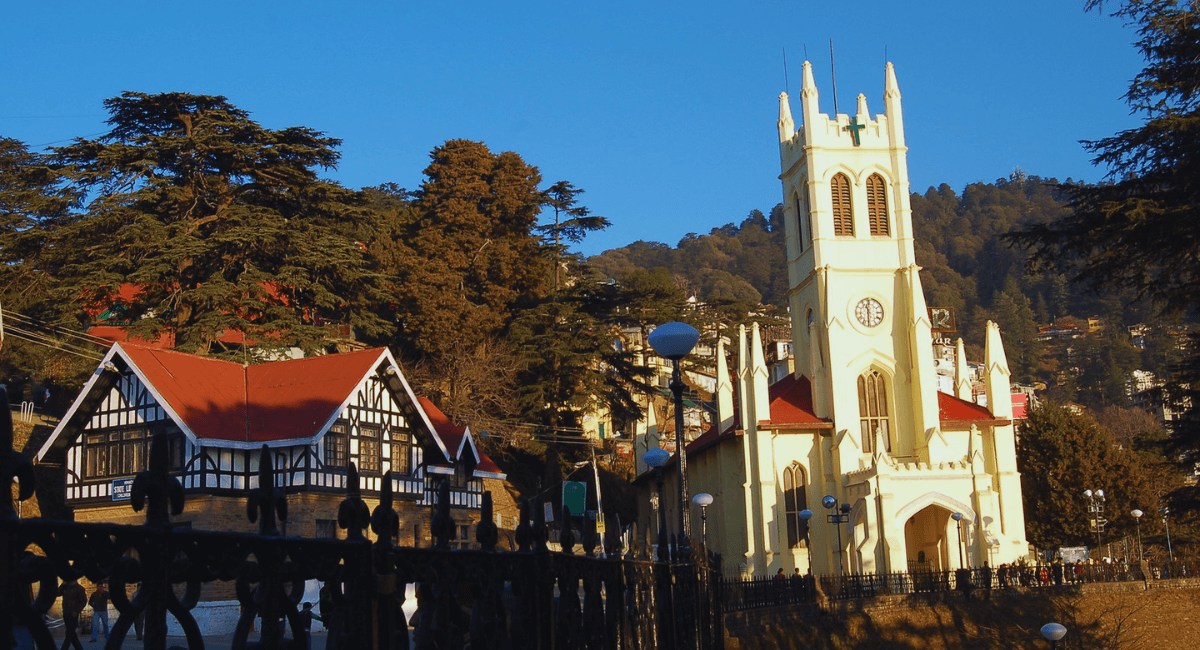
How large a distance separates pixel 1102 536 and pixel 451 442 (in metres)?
Result: 35.1

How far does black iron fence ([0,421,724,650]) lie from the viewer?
2531 mm

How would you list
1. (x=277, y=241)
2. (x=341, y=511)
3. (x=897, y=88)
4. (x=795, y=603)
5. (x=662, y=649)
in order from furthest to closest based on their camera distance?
(x=897, y=88)
(x=277, y=241)
(x=795, y=603)
(x=662, y=649)
(x=341, y=511)

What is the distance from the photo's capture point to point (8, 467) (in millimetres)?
2402

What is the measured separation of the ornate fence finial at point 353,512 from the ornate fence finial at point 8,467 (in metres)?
1.14

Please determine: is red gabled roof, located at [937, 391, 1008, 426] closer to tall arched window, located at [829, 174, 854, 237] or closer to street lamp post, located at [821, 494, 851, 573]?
street lamp post, located at [821, 494, 851, 573]

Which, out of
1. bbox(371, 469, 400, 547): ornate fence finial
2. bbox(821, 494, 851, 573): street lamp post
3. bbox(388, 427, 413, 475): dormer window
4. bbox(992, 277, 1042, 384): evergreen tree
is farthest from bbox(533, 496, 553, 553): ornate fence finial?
bbox(992, 277, 1042, 384): evergreen tree

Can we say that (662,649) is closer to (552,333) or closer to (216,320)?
(216,320)

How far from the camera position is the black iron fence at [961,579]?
33250 mm

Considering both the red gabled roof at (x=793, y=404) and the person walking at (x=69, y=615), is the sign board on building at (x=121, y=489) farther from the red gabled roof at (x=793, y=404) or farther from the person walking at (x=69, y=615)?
the person walking at (x=69, y=615)

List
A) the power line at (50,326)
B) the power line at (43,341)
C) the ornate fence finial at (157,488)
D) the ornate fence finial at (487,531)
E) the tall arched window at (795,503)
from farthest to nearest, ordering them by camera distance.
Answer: the tall arched window at (795,503) → the power line at (43,341) → the power line at (50,326) → the ornate fence finial at (487,531) → the ornate fence finial at (157,488)

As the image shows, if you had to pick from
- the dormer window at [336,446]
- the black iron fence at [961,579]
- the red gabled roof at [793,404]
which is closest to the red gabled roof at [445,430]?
the dormer window at [336,446]

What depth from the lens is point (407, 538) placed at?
1426 inches

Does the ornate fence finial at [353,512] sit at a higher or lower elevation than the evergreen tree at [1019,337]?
lower

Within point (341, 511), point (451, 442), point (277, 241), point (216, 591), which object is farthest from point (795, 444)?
point (341, 511)
